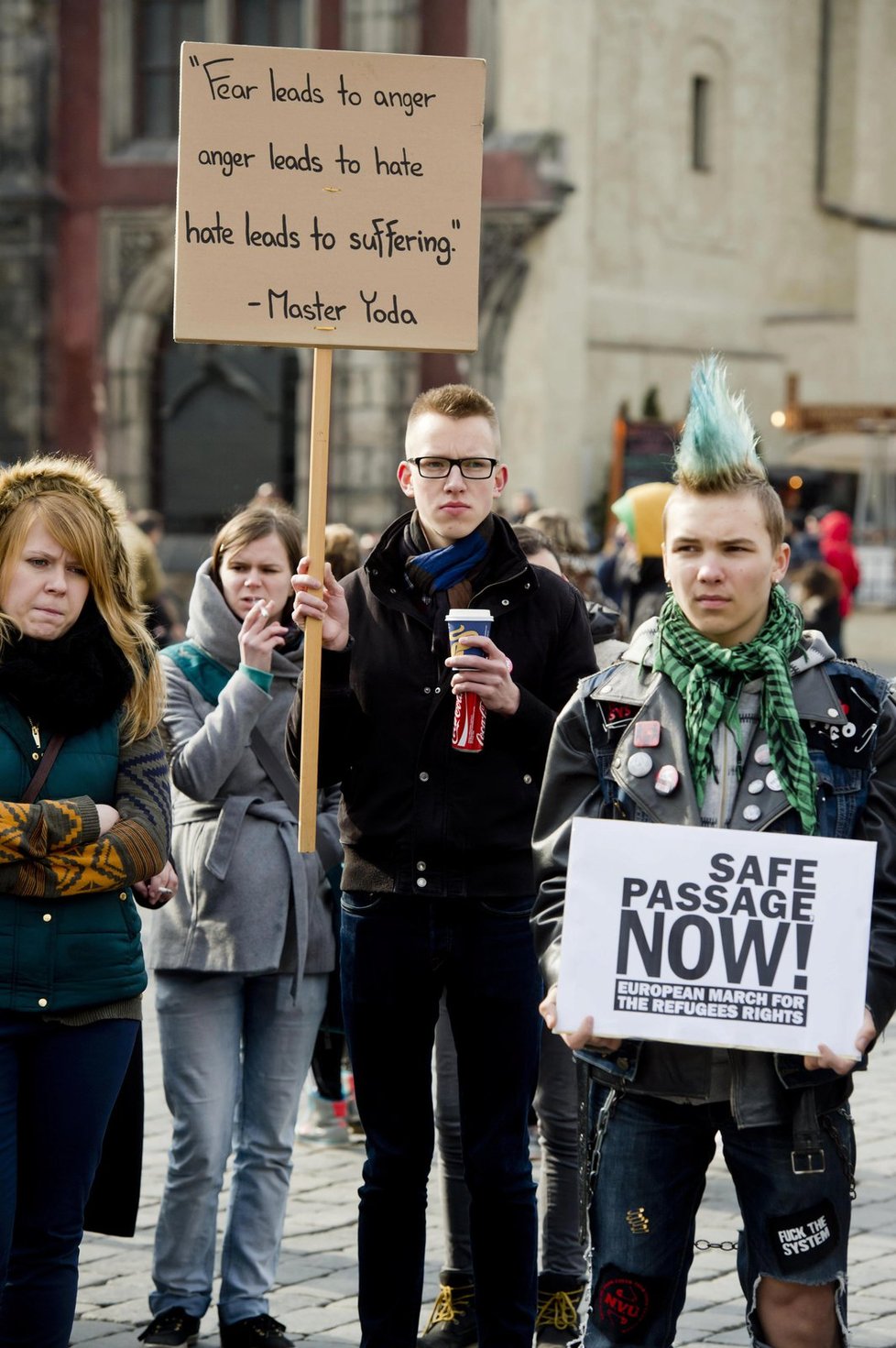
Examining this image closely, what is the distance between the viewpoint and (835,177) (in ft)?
107

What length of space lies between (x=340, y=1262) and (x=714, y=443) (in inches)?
123

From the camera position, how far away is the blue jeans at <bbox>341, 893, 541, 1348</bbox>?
4797 millimetres

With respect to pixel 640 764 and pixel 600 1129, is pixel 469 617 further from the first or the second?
pixel 600 1129

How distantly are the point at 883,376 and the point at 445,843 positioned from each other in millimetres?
29260

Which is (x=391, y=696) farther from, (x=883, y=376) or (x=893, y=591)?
(x=883, y=376)

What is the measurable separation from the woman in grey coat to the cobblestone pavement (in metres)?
0.24

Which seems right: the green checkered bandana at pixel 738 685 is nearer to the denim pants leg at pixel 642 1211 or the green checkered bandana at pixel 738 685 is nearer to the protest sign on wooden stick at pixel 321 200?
the denim pants leg at pixel 642 1211

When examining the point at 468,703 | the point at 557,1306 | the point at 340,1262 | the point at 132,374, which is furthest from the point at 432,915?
the point at 132,374

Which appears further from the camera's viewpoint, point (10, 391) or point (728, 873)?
point (10, 391)

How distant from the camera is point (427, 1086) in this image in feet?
15.8

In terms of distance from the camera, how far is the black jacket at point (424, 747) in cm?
479

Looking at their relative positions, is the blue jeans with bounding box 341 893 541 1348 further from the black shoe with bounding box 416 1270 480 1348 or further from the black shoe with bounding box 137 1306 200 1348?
the black shoe with bounding box 137 1306 200 1348

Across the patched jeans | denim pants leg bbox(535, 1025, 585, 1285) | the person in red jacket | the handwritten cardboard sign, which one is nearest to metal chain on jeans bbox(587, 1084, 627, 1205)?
the patched jeans

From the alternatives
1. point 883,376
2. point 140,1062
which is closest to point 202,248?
point 140,1062
